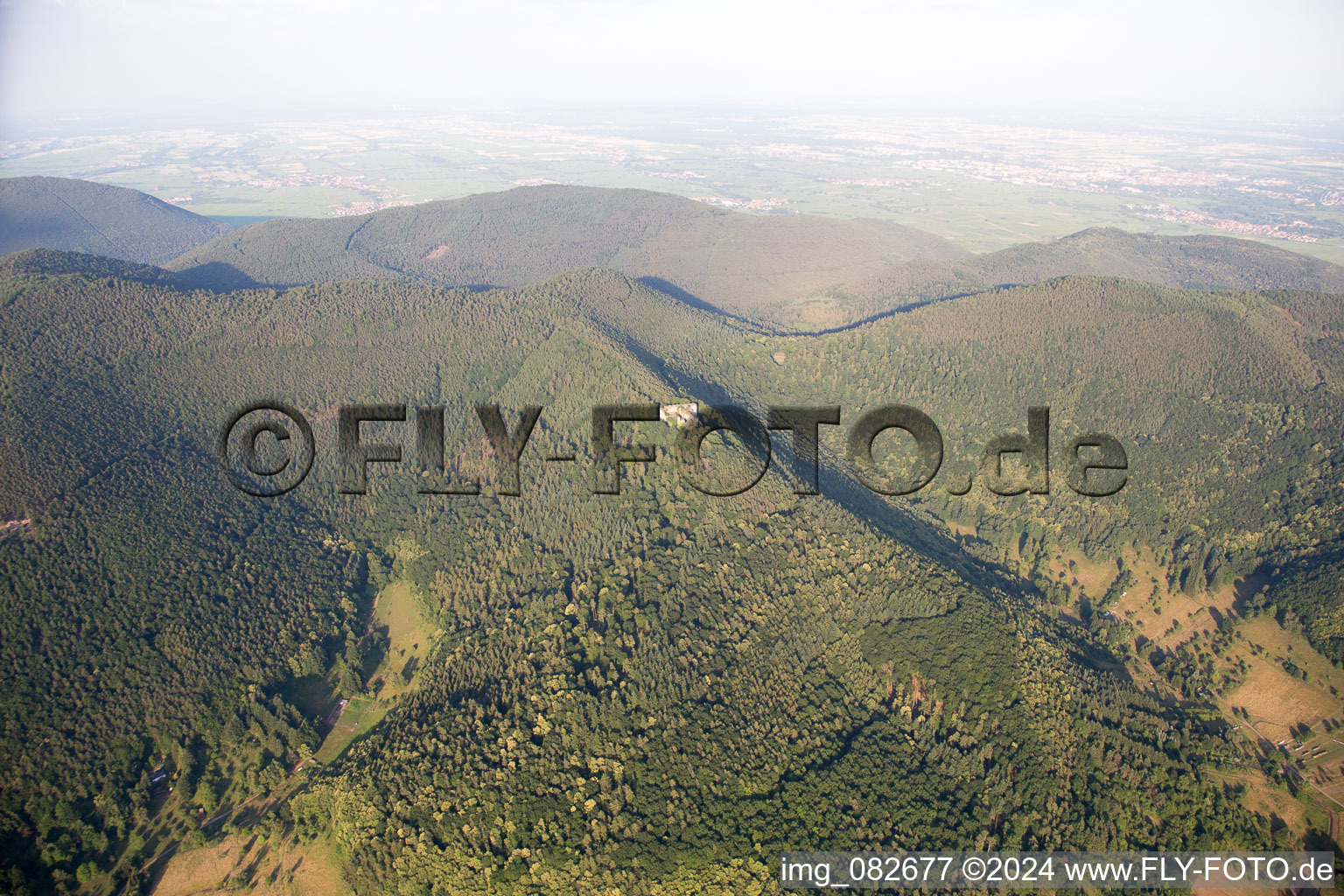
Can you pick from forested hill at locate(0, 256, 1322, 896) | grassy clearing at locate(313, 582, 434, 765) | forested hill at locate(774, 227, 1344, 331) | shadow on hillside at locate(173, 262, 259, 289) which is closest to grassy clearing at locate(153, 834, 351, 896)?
forested hill at locate(0, 256, 1322, 896)

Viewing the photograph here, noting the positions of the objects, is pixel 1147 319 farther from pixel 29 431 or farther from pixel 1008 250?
pixel 29 431

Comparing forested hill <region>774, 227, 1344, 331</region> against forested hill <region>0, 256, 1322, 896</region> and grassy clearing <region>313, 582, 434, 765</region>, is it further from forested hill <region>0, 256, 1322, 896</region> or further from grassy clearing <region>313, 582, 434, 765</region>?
grassy clearing <region>313, 582, 434, 765</region>

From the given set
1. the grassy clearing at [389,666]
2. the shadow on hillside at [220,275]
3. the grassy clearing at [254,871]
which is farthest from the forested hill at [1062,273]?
the grassy clearing at [254,871]

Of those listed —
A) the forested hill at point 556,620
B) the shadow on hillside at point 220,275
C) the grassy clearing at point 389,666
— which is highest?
the shadow on hillside at point 220,275

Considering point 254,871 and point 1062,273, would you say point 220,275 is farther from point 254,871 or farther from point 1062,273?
point 1062,273

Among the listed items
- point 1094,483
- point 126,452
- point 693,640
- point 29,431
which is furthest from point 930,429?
point 29,431

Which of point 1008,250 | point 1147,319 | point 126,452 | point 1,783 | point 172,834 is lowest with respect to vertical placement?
point 172,834

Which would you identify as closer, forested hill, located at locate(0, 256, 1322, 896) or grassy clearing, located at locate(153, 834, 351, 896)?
forested hill, located at locate(0, 256, 1322, 896)

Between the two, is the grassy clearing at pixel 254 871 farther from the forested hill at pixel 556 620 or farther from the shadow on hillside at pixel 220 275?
the shadow on hillside at pixel 220 275
